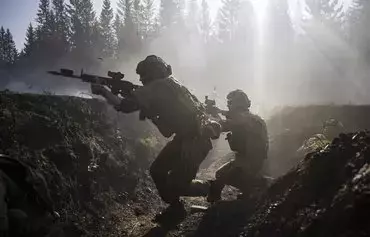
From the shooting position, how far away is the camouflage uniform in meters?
6.79

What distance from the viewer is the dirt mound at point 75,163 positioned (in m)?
5.96

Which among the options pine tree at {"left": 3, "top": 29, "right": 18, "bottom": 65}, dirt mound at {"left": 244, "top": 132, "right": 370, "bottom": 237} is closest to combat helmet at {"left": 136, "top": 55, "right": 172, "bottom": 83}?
dirt mound at {"left": 244, "top": 132, "right": 370, "bottom": 237}

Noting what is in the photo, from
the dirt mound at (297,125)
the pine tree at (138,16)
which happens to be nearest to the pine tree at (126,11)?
the pine tree at (138,16)

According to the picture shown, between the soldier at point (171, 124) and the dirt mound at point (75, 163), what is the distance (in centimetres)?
93

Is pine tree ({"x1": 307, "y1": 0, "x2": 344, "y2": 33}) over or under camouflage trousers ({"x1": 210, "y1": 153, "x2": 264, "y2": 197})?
over

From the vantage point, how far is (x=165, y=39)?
Result: 178 ft

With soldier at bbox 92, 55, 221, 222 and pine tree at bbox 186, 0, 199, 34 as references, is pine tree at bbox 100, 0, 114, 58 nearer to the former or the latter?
pine tree at bbox 186, 0, 199, 34

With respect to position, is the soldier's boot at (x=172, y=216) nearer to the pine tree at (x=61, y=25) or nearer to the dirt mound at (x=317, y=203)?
the dirt mound at (x=317, y=203)

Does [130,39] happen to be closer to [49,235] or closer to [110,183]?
[110,183]

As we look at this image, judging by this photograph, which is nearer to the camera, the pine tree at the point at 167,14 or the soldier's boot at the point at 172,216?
the soldier's boot at the point at 172,216

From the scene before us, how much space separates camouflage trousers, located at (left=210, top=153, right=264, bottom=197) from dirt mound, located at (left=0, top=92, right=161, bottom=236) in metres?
1.52

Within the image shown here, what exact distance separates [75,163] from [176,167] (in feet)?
5.98

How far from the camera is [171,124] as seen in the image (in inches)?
273

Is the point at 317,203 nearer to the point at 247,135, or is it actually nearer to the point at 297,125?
the point at 247,135
